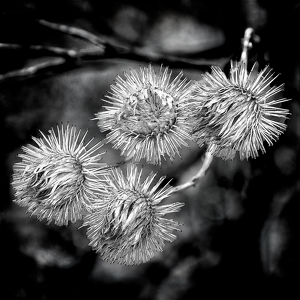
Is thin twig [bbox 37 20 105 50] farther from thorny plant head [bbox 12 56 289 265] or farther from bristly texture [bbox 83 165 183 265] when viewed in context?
bristly texture [bbox 83 165 183 265]

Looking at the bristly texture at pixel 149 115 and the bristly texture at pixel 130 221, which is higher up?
the bristly texture at pixel 149 115

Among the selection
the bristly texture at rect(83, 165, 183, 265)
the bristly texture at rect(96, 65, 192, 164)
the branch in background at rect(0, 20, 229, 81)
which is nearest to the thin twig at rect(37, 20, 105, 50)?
the branch in background at rect(0, 20, 229, 81)

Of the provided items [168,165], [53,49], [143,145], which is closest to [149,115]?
[143,145]

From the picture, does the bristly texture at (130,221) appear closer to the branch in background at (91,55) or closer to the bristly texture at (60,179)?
the bristly texture at (60,179)

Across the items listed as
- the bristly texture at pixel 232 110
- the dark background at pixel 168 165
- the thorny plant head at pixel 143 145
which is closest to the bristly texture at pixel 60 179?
the thorny plant head at pixel 143 145
